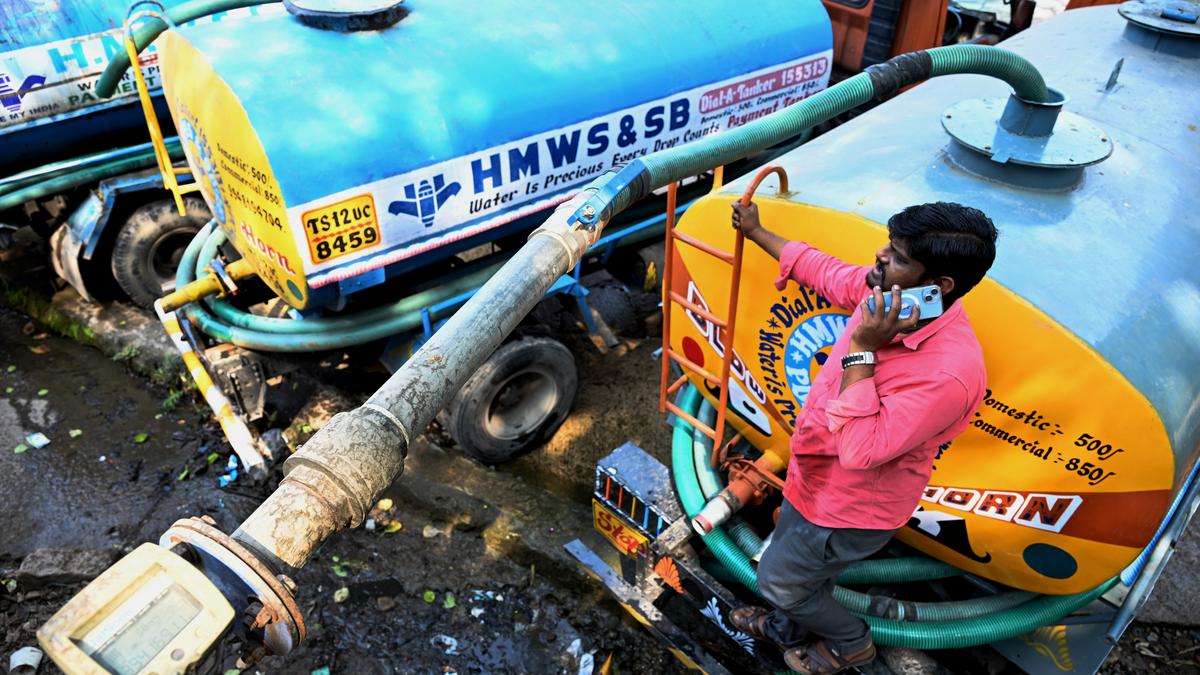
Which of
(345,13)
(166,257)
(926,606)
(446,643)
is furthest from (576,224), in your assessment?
(166,257)

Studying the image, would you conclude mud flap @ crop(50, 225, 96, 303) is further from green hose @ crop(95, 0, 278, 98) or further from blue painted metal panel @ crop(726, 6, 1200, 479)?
blue painted metal panel @ crop(726, 6, 1200, 479)

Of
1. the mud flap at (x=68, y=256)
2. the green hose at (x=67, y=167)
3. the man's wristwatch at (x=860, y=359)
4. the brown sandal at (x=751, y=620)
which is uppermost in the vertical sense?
the man's wristwatch at (x=860, y=359)

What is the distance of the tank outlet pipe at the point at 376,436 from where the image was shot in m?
1.42

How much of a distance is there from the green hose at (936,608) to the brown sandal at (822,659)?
98 mm

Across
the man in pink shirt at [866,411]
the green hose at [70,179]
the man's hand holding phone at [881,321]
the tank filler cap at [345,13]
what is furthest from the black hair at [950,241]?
the green hose at [70,179]

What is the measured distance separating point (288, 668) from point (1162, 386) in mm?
3612

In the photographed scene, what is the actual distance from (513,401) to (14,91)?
3.81m

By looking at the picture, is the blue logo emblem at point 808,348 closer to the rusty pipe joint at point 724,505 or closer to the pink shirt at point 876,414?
the pink shirt at point 876,414

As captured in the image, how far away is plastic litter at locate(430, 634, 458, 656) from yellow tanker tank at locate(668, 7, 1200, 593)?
1717mm

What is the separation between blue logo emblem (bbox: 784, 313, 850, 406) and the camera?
8.77 ft

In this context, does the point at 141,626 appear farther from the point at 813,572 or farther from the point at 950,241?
the point at 813,572

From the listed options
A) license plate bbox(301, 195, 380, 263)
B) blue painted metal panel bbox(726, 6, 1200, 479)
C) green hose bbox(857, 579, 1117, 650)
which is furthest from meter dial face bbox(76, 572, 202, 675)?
license plate bbox(301, 195, 380, 263)

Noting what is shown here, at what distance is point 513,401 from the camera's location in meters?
4.76

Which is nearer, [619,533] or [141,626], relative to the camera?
[141,626]
